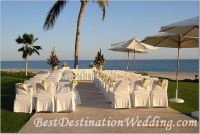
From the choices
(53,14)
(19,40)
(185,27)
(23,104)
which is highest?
(53,14)

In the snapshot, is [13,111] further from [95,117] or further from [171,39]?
[171,39]

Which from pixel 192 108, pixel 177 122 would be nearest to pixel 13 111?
pixel 177 122

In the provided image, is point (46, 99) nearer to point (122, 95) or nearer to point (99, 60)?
point (122, 95)

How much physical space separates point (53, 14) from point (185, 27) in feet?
50.7

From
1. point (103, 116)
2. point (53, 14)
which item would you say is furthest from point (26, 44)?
point (103, 116)

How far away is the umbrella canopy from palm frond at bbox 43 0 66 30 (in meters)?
14.5

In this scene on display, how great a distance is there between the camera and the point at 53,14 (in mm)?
24656

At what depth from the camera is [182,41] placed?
1291 cm

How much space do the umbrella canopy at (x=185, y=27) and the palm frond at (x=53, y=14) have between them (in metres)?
14.5

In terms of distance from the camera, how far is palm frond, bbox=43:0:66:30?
24453 millimetres

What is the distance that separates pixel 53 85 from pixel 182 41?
546cm

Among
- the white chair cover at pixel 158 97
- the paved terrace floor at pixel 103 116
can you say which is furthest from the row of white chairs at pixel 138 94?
the paved terrace floor at pixel 103 116

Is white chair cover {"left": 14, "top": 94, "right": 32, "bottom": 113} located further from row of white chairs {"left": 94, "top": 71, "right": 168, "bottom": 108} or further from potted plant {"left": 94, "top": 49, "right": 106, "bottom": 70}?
potted plant {"left": 94, "top": 49, "right": 106, "bottom": 70}

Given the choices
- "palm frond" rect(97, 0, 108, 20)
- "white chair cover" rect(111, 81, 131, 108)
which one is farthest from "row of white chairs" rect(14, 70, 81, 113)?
"palm frond" rect(97, 0, 108, 20)
